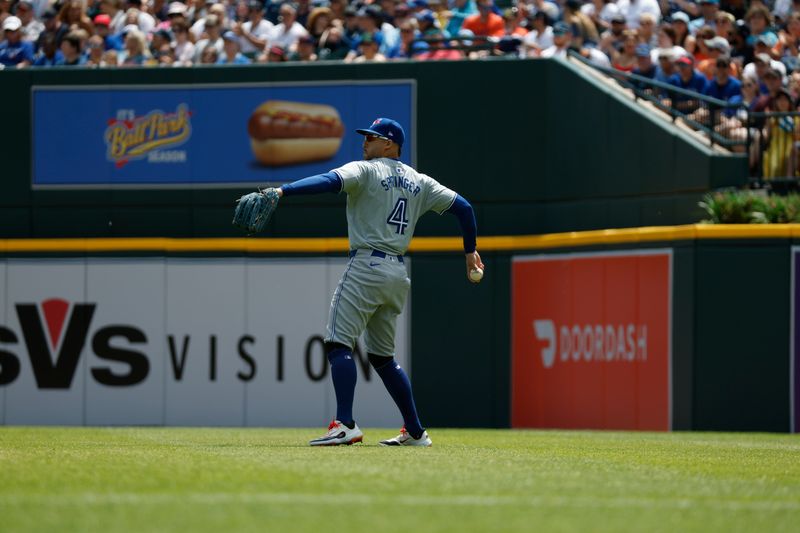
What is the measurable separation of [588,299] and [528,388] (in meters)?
1.46

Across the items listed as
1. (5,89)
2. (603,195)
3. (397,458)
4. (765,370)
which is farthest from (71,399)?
(397,458)

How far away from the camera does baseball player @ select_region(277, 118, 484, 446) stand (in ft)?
28.9

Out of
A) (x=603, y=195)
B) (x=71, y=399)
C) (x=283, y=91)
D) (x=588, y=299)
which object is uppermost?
(x=283, y=91)

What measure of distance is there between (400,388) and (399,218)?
43.0 inches

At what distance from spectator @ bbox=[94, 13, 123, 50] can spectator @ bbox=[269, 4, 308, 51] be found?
215 centimetres

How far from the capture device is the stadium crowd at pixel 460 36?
53.1 ft

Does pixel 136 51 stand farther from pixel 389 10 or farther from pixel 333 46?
pixel 389 10

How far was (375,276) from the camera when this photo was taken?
8789mm

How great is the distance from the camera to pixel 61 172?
18125mm

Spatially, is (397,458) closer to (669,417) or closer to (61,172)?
(669,417)

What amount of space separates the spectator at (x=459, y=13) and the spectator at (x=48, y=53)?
5.22m

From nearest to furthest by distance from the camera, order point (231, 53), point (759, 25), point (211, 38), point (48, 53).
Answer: point (759, 25)
point (231, 53)
point (211, 38)
point (48, 53)

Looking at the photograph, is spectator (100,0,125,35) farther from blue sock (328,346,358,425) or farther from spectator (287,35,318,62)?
blue sock (328,346,358,425)

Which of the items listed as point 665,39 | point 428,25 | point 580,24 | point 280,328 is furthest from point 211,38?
point 665,39
